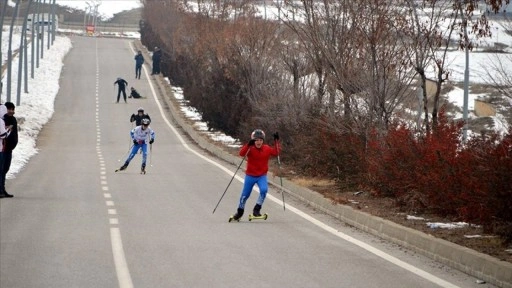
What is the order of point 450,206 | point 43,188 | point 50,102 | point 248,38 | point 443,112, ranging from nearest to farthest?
point 450,206 → point 443,112 → point 43,188 → point 248,38 → point 50,102

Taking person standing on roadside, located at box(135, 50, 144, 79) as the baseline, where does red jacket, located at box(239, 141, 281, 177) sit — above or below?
above

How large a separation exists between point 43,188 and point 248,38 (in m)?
20.3

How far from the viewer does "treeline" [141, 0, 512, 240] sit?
16.5 m

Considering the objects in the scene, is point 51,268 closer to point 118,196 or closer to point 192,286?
point 192,286

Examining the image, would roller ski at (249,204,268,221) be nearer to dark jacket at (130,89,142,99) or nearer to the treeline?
the treeline

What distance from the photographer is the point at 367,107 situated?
86.7 feet

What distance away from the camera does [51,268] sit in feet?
44.6

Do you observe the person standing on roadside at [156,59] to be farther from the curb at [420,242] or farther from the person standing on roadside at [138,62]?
the curb at [420,242]

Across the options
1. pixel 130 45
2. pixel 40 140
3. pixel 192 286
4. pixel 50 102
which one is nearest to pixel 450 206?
pixel 192 286

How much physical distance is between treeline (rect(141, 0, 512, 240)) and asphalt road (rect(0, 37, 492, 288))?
4.80 feet

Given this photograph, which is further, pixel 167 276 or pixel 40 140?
pixel 40 140

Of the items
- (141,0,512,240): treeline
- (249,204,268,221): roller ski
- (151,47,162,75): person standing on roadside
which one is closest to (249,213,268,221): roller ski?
(249,204,268,221): roller ski

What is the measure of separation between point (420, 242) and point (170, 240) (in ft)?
12.2

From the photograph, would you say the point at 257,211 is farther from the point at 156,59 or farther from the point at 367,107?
the point at 156,59
